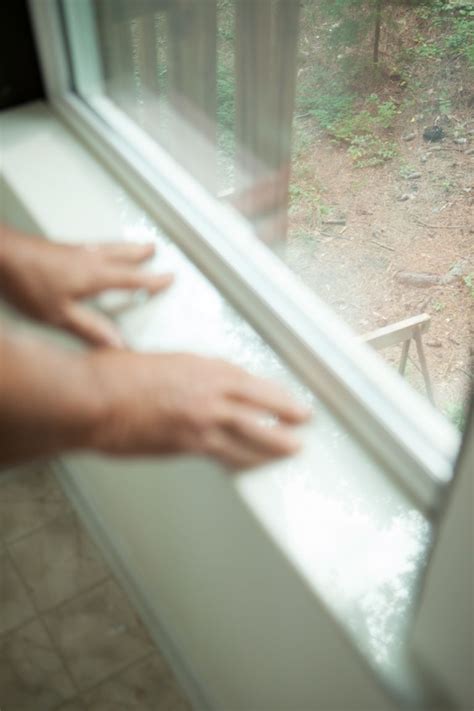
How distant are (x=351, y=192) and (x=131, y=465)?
0.55m

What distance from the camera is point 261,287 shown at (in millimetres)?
1097

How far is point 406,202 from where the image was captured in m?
1.28

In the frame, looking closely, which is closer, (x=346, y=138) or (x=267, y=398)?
(x=267, y=398)

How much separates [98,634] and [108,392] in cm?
94

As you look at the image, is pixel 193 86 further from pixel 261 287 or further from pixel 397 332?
pixel 397 332

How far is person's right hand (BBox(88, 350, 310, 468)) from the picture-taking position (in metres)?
0.70

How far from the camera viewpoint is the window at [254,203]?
87cm

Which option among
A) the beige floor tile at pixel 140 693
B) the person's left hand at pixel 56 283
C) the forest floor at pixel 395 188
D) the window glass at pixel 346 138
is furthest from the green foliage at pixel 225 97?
the beige floor tile at pixel 140 693

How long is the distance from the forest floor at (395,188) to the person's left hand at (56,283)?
14.1 inches

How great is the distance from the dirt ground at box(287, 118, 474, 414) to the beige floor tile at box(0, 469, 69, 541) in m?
0.77

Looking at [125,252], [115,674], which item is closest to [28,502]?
[115,674]

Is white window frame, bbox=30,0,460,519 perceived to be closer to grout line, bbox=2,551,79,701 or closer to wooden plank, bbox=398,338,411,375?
wooden plank, bbox=398,338,411,375

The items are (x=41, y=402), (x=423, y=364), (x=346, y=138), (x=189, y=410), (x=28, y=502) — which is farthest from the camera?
(x=28, y=502)

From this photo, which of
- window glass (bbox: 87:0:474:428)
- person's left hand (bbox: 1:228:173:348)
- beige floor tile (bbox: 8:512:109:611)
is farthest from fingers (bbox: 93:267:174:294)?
beige floor tile (bbox: 8:512:109:611)
